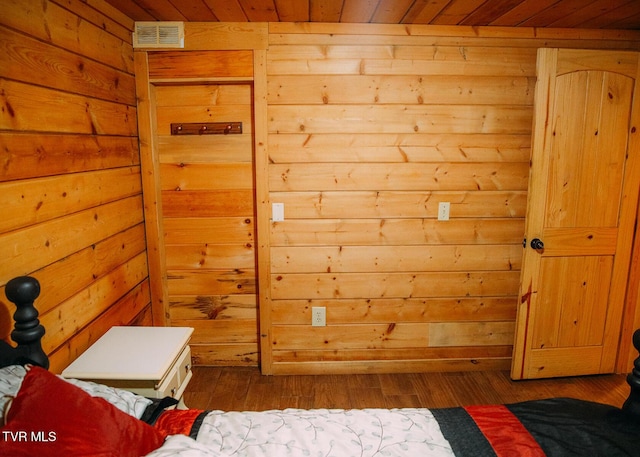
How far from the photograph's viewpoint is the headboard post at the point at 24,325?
1271mm

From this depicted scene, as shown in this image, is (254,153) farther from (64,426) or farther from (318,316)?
(64,426)

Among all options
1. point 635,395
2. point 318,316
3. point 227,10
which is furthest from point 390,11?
point 635,395

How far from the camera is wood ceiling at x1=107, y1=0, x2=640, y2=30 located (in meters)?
2.08

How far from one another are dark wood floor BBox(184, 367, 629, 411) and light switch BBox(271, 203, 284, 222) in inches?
44.0

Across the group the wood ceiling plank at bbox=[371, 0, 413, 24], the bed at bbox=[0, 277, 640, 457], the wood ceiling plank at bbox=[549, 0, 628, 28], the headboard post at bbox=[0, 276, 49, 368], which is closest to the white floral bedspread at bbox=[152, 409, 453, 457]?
the bed at bbox=[0, 277, 640, 457]

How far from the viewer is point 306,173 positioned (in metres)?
2.57

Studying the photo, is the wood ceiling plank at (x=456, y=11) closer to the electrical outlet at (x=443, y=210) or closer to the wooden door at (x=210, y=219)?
the electrical outlet at (x=443, y=210)

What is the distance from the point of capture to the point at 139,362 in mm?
1692

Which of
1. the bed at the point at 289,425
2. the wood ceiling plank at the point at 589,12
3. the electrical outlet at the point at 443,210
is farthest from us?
the electrical outlet at the point at 443,210

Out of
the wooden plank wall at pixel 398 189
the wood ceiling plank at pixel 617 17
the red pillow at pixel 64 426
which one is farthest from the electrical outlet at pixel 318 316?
the wood ceiling plank at pixel 617 17

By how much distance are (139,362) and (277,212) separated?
1.24 m

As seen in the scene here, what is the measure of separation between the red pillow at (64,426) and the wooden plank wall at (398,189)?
163 centimetres

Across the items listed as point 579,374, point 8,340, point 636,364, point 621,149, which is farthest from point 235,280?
point 621,149

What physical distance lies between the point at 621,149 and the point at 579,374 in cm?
154
